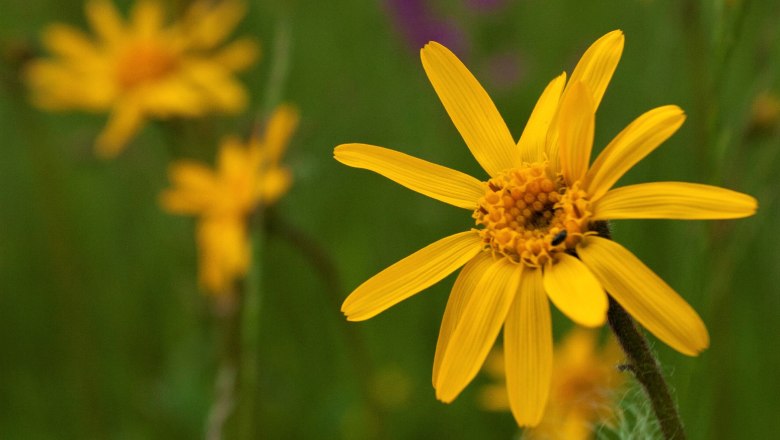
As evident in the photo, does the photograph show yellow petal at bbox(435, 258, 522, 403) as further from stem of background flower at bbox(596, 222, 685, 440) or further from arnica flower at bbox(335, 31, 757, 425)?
stem of background flower at bbox(596, 222, 685, 440)

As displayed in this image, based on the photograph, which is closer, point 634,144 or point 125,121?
point 634,144

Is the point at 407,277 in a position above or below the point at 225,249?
below

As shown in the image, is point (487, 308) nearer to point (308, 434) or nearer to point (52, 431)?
point (308, 434)

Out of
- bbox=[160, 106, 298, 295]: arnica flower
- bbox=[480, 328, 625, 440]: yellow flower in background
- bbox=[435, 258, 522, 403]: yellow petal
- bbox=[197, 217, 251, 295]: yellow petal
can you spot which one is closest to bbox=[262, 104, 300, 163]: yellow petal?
bbox=[160, 106, 298, 295]: arnica flower

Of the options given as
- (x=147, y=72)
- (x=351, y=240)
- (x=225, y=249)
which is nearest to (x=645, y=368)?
(x=225, y=249)

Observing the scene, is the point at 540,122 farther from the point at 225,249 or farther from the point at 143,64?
the point at 143,64

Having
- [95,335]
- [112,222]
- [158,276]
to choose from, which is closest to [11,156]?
[112,222]

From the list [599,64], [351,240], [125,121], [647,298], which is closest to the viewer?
[647,298]

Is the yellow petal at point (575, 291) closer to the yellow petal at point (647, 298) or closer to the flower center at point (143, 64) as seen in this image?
the yellow petal at point (647, 298)
